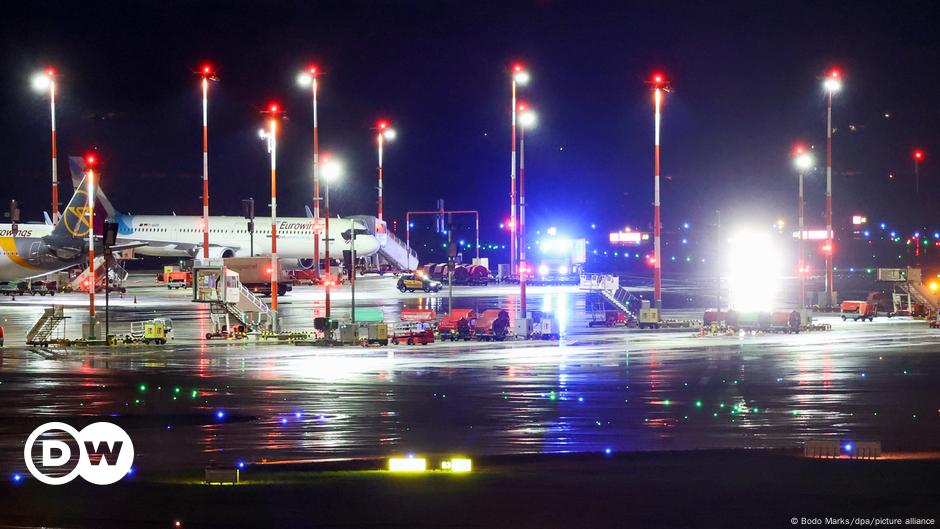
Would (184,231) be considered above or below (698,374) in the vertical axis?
above

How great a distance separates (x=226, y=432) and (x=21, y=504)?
5.56 m

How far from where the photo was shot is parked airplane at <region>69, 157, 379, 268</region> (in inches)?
3718

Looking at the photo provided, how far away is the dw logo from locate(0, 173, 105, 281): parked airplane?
45.3 metres

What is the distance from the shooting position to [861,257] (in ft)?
531

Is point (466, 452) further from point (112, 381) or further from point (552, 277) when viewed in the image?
point (552, 277)

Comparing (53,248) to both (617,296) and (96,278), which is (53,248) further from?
(617,296)

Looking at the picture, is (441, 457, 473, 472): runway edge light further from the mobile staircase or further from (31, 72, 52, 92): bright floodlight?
(31, 72, 52, 92): bright floodlight

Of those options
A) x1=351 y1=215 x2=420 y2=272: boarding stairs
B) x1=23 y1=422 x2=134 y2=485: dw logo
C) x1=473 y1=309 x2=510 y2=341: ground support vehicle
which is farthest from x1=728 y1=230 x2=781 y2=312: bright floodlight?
x1=23 y1=422 x2=134 y2=485: dw logo

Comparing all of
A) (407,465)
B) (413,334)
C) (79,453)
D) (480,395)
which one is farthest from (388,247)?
(407,465)

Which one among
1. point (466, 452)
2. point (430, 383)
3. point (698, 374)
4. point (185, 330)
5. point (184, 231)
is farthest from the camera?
point (184, 231)

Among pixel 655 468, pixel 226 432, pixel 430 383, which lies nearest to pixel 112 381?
pixel 430 383

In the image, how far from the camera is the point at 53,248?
62.2 meters

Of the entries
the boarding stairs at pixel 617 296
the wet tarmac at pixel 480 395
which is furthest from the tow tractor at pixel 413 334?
the boarding stairs at pixel 617 296

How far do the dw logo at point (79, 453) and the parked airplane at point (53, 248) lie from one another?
4526 cm
